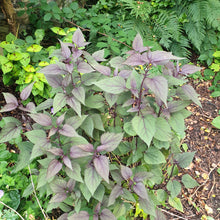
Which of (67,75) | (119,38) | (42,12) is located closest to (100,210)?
(67,75)

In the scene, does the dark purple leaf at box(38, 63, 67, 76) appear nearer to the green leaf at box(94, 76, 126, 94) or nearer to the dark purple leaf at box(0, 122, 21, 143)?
the green leaf at box(94, 76, 126, 94)

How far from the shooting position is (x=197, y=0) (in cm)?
368

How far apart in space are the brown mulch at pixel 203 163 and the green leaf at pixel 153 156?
93 cm

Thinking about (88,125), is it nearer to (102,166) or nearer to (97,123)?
(97,123)

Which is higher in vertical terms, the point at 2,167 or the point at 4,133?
the point at 4,133

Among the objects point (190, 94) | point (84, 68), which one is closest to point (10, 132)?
point (84, 68)

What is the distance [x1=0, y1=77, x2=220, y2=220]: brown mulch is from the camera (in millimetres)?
2232

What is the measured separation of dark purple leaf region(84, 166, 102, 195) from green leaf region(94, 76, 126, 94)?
0.43 meters

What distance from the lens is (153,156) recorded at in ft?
4.90

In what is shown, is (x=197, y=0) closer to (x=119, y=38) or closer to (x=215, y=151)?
(x=119, y=38)

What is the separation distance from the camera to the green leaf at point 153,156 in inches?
57.9

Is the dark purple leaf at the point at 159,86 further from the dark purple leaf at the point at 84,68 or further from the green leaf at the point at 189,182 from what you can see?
the green leaf at the point at 189,182

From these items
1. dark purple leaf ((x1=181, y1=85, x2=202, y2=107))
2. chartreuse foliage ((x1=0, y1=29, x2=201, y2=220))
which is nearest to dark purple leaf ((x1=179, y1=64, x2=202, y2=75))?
chartreuse foliage ((x1=0, y1=29, x2=201, y2=220))

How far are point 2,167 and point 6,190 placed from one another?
0.19 meters
